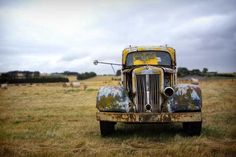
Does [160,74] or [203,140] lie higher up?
[160,74]

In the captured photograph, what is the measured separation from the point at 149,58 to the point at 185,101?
2340 mm

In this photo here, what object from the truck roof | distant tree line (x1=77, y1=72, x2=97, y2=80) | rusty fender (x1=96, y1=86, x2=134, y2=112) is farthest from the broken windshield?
distant tree line (x1=77, y1=72, x2=97, y2=80)

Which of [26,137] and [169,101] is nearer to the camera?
[169,101]

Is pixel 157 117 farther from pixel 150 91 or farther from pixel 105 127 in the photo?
pixel 105 127

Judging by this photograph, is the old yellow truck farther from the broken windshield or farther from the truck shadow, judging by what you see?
the broken windshield

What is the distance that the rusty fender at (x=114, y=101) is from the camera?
8.02 m

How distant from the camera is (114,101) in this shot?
26.6 ft

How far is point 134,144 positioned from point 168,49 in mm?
3766

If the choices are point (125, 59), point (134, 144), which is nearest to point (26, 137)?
point (134, 144)

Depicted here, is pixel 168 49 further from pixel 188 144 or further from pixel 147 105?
pixel 188 144

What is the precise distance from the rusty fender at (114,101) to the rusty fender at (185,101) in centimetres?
100

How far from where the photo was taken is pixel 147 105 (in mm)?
7852

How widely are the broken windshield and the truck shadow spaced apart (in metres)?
1.94

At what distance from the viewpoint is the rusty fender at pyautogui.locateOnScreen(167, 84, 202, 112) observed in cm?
778
